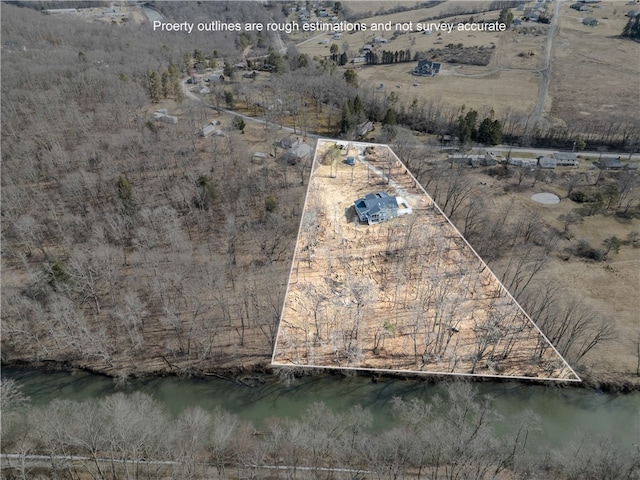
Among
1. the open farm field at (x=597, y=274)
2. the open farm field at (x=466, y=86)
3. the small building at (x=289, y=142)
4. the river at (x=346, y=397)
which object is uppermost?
the open farm field at (x=466, y=86)

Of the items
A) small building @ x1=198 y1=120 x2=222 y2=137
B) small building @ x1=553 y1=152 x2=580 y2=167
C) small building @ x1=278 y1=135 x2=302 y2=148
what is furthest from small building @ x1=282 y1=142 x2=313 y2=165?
small building @ x1=553 y1=152 x2=580 y2=167

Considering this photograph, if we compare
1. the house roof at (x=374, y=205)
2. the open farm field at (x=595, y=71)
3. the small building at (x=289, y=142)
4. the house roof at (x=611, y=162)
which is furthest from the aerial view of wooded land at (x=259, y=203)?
the small building at (x=289, y=142)

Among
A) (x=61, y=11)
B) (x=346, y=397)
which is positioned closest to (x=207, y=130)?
(x=346, y=397)

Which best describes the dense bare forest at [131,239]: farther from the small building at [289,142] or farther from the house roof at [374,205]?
the house roof at [374,205]

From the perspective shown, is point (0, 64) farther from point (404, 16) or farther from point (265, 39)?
point (404, 16)

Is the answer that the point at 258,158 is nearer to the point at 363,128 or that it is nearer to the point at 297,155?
the point at 297,155

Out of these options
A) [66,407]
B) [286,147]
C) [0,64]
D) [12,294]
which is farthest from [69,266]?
[0,64]

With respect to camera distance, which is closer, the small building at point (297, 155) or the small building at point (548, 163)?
the small building at point (548, 163)
